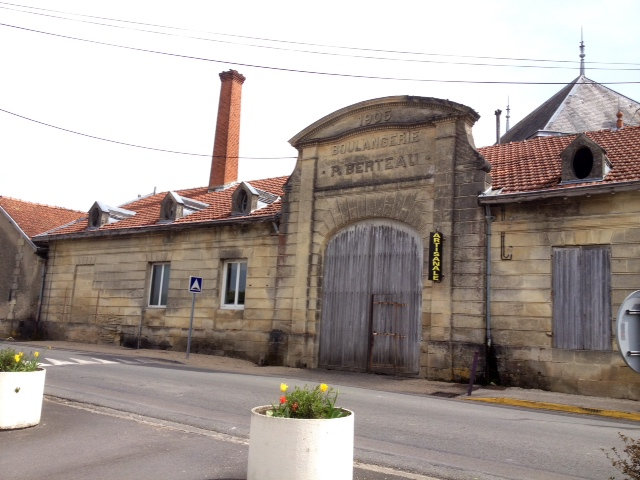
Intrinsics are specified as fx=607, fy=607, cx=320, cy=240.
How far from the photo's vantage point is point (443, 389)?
509 inches

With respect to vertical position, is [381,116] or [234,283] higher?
[381,116]

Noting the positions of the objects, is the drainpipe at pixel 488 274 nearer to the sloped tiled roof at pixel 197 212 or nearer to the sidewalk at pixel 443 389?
the sidewalk at pixel 443 389

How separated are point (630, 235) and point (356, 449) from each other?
28.2 feet

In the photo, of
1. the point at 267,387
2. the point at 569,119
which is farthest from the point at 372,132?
the point at 569,119

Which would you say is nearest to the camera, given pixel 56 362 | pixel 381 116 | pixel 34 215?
pixel 56 362

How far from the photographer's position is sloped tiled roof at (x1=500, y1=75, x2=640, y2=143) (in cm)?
2748

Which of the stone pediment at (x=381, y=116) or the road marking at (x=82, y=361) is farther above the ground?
the stone pediment at (x=381, y=116)

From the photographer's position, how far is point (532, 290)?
13.5m

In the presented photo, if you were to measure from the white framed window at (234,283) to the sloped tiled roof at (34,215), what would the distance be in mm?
11703

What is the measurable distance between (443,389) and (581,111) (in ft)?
67.1

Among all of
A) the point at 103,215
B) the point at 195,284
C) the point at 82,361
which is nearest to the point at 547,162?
the point at 195,284

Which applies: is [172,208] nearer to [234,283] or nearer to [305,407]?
[234,283]

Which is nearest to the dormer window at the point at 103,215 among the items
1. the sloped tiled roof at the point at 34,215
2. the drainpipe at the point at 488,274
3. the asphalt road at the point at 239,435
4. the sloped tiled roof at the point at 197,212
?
the sloped tiled roof at the point at 197,212

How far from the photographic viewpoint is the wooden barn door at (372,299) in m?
15.2
